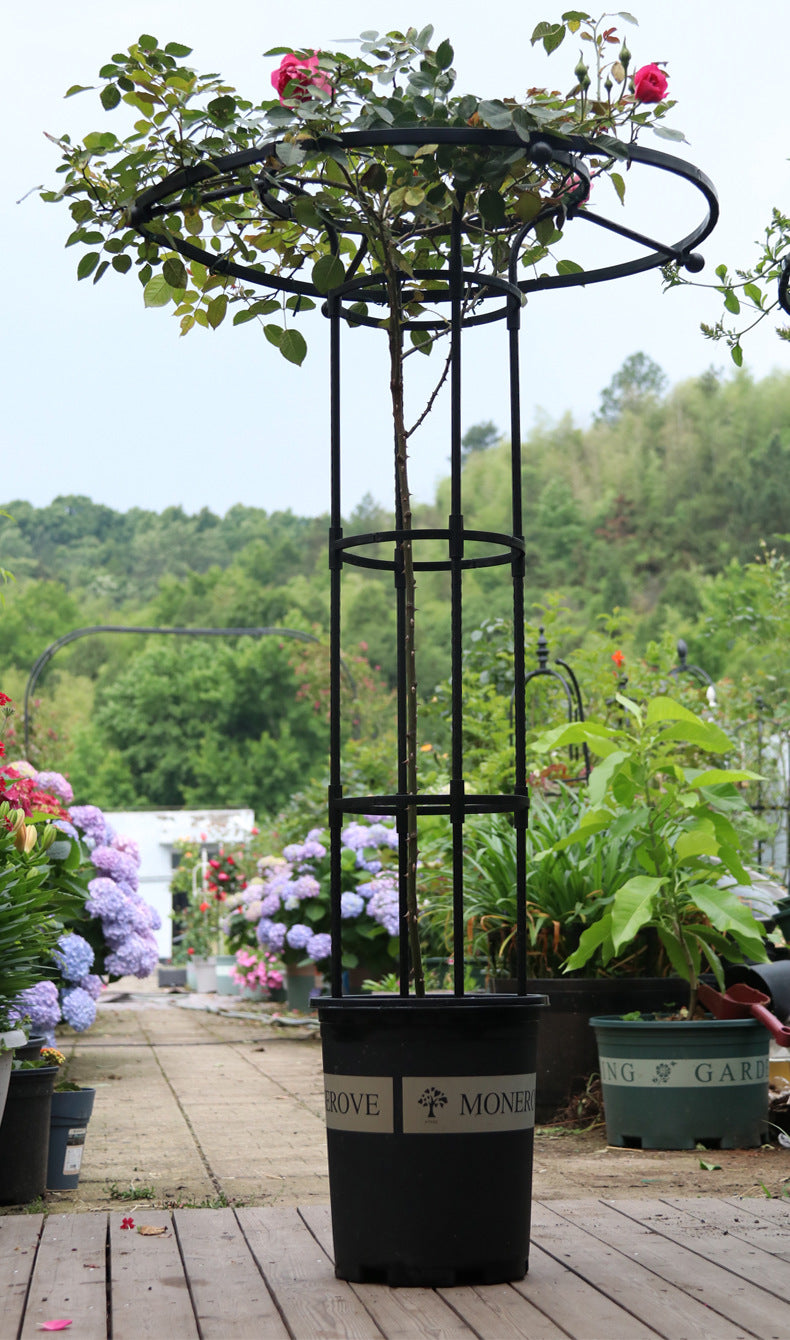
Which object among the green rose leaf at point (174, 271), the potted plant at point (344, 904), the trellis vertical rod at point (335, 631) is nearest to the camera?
the trellis vertical rod at point (335, 631)

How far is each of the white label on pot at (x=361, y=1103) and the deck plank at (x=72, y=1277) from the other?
1.62 ft

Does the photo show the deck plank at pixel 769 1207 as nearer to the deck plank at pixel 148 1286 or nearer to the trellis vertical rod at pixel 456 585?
the trellis vertical rod at pixel 456 585

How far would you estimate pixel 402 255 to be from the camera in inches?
109

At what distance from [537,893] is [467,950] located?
0.49 metres

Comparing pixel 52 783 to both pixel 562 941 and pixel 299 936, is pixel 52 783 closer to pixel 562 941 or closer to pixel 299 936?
pixel 299 936

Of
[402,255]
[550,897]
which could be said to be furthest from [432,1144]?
[550,897]

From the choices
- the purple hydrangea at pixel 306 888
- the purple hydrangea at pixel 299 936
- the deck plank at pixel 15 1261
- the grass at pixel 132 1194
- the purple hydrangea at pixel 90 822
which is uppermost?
the purple hydrangea at pixel 90 822

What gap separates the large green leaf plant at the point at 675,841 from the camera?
3928mm

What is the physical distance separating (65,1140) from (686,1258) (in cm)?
169

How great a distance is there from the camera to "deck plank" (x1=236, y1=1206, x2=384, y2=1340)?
202 cm

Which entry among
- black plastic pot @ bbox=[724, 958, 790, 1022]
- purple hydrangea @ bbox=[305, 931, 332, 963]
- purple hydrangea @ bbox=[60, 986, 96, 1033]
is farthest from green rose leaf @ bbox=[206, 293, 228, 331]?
purple hydrangea @ bbox=[305, 931, 332, 963]

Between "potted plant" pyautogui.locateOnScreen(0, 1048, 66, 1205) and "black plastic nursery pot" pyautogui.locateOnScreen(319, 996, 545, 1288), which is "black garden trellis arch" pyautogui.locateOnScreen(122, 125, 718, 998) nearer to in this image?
"black plastic nursery pot" pyautogui.locateOnScreen(319, 996, 545, 1288)

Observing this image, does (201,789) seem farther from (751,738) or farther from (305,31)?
(305,31)

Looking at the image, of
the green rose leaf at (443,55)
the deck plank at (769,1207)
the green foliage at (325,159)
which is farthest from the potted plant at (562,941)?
the green rose leaf at (443,55)
